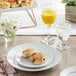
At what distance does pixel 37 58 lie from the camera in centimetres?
107

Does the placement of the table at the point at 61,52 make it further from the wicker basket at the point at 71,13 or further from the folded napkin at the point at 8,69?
the wicker basket at the point at 71,13

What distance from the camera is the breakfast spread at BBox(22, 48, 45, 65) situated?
1.07m

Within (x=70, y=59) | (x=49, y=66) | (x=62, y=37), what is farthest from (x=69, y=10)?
(x=49, y=66)

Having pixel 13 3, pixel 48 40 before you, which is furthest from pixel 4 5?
A: pixel 48 40

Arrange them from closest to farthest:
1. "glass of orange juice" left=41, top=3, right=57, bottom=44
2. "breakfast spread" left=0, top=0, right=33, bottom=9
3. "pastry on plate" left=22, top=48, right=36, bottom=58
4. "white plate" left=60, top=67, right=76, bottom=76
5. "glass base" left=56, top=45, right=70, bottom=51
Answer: "white plate" left=60, top=67, right=76, bottom=76 < "pastry on plate" left=22, top=48, right=36, bottom=58 < "glass base" left=56, top=45, right=70, bottom=51 < "glass of orange juice" left=41, top=3, right=57, bottom=44 < "breakfast spread" left=0, top=0, right=33, bottom=9

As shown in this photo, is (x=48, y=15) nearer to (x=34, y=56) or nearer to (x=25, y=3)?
(x=25, y=3)

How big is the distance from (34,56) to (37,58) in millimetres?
20

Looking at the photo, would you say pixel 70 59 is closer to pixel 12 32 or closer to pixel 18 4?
pixel 12 32

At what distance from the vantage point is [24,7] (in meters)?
1.53

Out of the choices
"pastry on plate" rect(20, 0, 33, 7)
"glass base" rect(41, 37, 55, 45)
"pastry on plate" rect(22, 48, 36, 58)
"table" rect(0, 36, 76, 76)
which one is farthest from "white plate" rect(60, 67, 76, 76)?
"pastry on plate" rect(20, 0, 33, 7)

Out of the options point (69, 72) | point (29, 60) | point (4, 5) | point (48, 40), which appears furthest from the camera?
point (4, 5)

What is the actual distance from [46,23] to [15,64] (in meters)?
0.43

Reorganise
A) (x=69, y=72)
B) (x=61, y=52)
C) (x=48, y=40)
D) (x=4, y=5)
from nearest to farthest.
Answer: (x=69, y=72), (x=61, y=52), (x=48, y=40), (x=4, y=5)

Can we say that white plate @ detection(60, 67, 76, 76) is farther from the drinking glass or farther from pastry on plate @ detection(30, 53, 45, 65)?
the drinking glass
